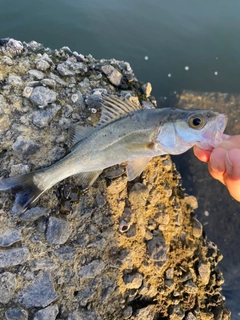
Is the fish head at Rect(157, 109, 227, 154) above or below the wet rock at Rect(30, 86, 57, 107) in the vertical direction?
above

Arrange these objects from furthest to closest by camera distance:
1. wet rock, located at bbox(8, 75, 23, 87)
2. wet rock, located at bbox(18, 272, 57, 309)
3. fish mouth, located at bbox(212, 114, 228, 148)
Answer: wet rock, located at bbox(8, 75, 23, 87)
wet rock, located at bbox(18, 272, 57, 309)
fish mouth, located at bbox(212, 114, 228, 148)

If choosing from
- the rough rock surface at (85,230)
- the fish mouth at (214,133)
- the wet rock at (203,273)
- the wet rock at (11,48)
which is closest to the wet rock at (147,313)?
the rough rock surface at (85,230)

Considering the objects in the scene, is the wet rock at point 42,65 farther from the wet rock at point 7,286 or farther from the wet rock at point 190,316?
the wet rock at point 190,316

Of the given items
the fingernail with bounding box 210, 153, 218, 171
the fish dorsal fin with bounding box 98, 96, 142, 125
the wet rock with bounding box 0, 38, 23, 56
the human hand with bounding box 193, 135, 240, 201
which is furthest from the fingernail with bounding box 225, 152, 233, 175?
the wet rock with bounding box 0, 38, 23, 56

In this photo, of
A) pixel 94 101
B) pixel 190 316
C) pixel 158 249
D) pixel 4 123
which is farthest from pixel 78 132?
pixel 190 316

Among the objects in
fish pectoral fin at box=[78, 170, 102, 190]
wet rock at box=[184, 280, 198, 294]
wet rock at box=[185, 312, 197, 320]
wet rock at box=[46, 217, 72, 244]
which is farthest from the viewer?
wet rock at box=[184, 280, 198, 294]

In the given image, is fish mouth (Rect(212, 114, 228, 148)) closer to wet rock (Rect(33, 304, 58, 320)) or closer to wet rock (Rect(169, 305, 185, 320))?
wet rock (Rect(169, 305, 185, 320))

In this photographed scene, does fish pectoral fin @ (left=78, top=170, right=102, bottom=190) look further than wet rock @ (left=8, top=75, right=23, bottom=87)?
No
